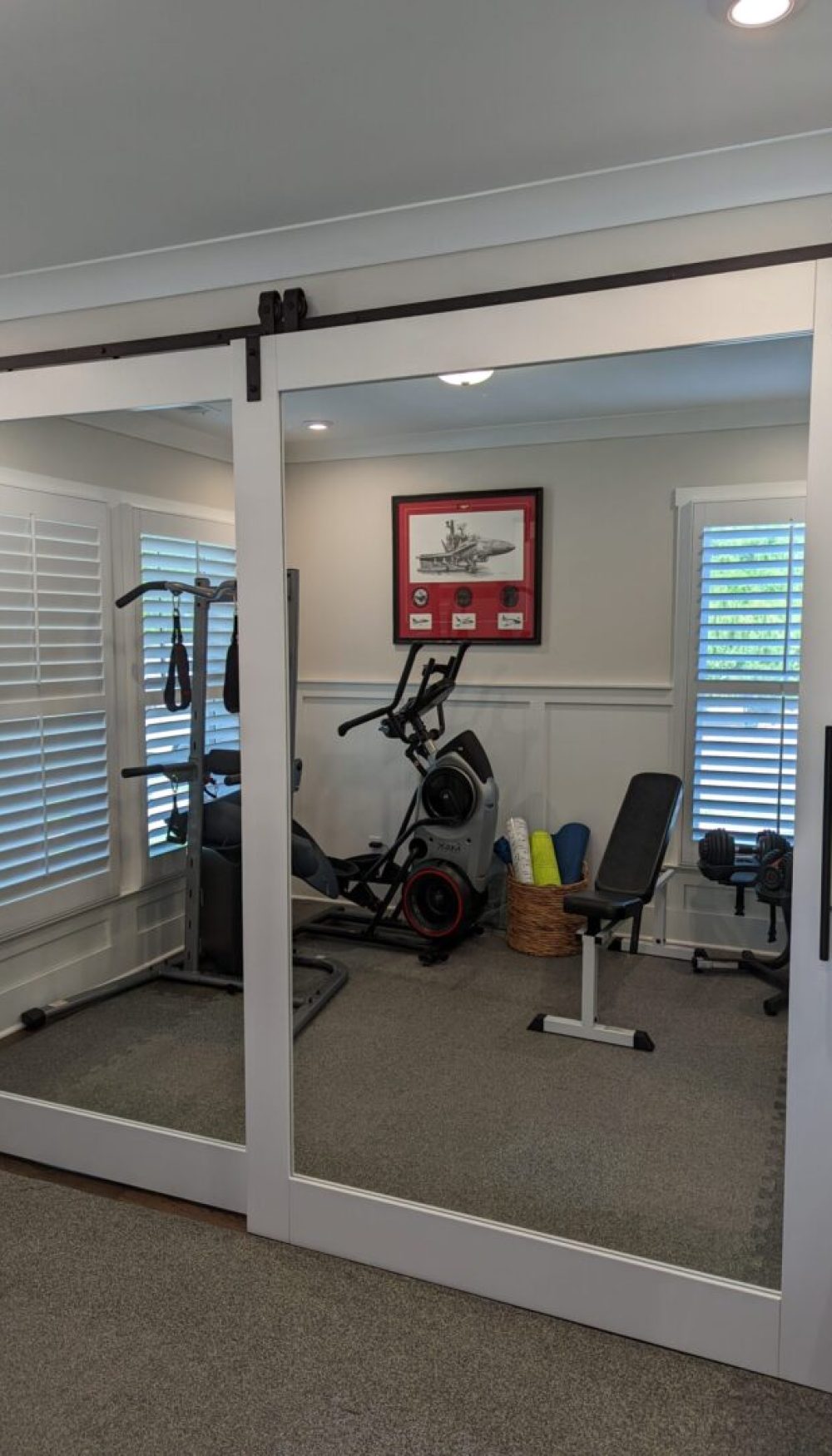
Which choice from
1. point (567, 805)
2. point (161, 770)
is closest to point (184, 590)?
point (161, 770)

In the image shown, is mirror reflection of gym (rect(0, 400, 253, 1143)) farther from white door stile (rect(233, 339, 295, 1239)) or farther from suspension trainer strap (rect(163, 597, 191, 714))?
white door stile (rect(233, 339, 295, 1239))

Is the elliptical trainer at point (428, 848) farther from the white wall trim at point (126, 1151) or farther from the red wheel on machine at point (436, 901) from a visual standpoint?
the white wall trim at point (126, 1151)

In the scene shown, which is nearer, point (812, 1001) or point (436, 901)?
point (812, 1001)

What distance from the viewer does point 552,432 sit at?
3219 millimetres

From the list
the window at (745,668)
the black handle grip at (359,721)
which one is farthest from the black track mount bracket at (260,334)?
the black handle grip at (359,721)

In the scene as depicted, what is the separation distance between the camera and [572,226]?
6.35 feet

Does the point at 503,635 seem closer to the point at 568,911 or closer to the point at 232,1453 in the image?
the point at 568,911

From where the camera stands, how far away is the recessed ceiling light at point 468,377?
6.68 ft

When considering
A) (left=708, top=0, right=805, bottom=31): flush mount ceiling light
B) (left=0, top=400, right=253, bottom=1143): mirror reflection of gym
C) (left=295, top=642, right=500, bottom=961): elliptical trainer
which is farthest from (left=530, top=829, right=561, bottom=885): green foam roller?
(left=708, top=0, right=805, bottom=31): flush mount ceiling light

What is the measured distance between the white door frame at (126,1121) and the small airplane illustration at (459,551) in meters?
1.26

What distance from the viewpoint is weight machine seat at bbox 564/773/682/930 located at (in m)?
3.15

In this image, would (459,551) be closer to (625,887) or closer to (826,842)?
(625,887)

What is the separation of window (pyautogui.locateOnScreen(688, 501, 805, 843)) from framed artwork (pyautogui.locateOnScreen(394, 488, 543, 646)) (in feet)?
2.13

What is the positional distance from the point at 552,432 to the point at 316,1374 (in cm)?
280
